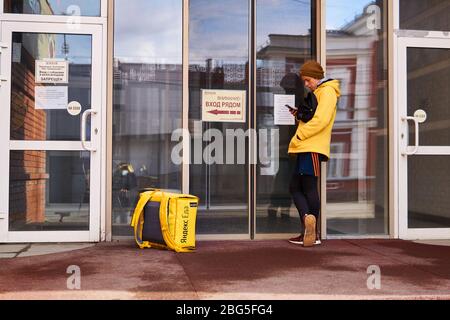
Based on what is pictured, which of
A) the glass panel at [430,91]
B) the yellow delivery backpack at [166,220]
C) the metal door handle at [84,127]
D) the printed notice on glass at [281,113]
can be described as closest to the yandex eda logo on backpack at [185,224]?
the yellow delivery backpack at [166,220]

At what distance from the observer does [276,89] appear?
5.88 metres

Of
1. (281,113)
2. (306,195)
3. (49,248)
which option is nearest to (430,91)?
(281,113)

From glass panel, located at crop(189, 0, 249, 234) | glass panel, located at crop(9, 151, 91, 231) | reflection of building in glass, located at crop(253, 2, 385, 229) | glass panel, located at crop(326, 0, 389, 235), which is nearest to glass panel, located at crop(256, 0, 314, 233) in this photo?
reflection of building in glass, located at crop(253, 2, 385, 229)

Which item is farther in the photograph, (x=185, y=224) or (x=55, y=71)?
(x=55, y=71)

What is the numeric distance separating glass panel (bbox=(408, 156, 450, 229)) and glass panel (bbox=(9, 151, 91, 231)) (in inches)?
132

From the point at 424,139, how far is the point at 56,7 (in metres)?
4.00

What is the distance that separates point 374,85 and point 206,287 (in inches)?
134

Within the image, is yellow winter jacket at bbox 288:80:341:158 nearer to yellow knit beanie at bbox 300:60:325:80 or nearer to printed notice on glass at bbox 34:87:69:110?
yellow knit beanie at bbox 300:60:325:80

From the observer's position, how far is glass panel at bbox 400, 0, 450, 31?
6059 millimetres

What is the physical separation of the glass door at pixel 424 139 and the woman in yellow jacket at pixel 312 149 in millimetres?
1048

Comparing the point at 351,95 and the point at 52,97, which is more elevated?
the point at 351,95

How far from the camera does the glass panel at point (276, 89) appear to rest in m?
5.82

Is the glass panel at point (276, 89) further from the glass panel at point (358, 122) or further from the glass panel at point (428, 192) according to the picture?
the glass panel at point (428, 192)

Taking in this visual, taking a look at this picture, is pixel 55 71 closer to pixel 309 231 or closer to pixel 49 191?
pixel 49 191
